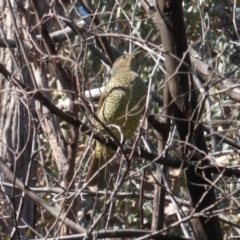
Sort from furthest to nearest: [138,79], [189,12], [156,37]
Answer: [156,37] → [189,12] → [138,79]

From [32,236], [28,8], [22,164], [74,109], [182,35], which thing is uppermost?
[28,8]

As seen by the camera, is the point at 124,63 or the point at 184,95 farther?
the point at 124,63

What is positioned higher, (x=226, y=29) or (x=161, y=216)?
(x=226, y=29)

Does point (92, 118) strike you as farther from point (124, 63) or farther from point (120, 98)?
point (124, 63)

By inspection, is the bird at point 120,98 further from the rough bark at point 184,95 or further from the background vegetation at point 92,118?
the rough bark at point 184,95

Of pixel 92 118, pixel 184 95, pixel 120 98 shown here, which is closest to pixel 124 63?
pixel 120 98

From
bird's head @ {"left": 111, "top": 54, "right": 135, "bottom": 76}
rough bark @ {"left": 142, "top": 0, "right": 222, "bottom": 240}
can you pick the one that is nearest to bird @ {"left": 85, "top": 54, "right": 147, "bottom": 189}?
bird's head @ {"left": 111, "top": 54, "right": 135, "bottom": 76}

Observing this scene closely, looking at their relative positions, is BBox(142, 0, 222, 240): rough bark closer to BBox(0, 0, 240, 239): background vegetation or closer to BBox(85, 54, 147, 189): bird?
BBox(0, 0, 240, 239): background vegetation

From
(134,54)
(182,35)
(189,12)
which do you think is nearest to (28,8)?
(134,54)

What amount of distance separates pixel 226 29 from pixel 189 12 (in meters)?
1.04

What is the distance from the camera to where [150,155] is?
3400 millimetres

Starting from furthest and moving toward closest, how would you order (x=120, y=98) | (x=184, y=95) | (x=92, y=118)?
(x=120, y=98), (x=92, y=118), (x=184, y=95)

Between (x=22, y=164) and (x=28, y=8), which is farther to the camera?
(x=22, y=164)

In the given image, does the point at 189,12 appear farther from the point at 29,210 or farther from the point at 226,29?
the point at 29,210
